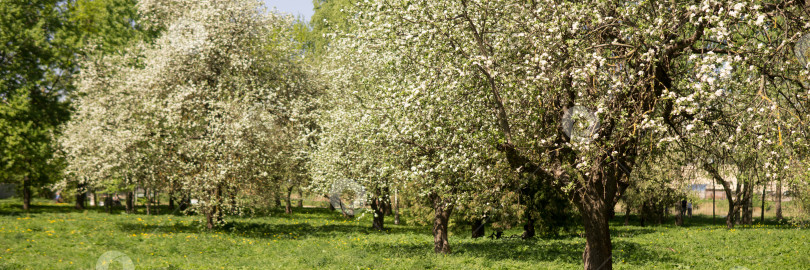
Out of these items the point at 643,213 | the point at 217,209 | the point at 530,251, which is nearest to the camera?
the point at 530,251

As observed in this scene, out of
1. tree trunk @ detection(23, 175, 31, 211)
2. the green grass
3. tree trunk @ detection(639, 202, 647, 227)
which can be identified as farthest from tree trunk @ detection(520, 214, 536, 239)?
tree trunk @ detection(23, 175, 31, 211)

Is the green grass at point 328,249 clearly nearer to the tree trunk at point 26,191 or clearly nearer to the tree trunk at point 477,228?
the tree trunk at point 477,228

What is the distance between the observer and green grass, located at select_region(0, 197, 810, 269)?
19.2m

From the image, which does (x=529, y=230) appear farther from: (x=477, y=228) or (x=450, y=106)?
(x=450, y=106)

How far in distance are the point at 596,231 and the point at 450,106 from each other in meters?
4.50

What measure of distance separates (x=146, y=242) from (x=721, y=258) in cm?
2331

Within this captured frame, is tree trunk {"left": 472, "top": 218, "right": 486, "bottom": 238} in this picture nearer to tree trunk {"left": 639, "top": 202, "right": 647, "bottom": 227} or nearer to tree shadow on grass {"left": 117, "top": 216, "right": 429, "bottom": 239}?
tree shadow on grass {"left": 117, "top": 216, "right": 429, "bottom": 239}

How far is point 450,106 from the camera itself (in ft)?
41.8

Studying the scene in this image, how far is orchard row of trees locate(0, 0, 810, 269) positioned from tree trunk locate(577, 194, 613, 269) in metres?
0.04

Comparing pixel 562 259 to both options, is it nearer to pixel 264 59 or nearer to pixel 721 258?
pixel 721 258

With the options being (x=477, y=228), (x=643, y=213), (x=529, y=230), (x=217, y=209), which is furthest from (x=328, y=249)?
(x=643, y=213)

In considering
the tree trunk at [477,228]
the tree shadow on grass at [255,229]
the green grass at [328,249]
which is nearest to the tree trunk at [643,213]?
the green grass at [328,249]

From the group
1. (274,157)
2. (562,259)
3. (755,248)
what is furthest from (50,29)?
(755,248)

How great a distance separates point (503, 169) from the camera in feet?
44.9
